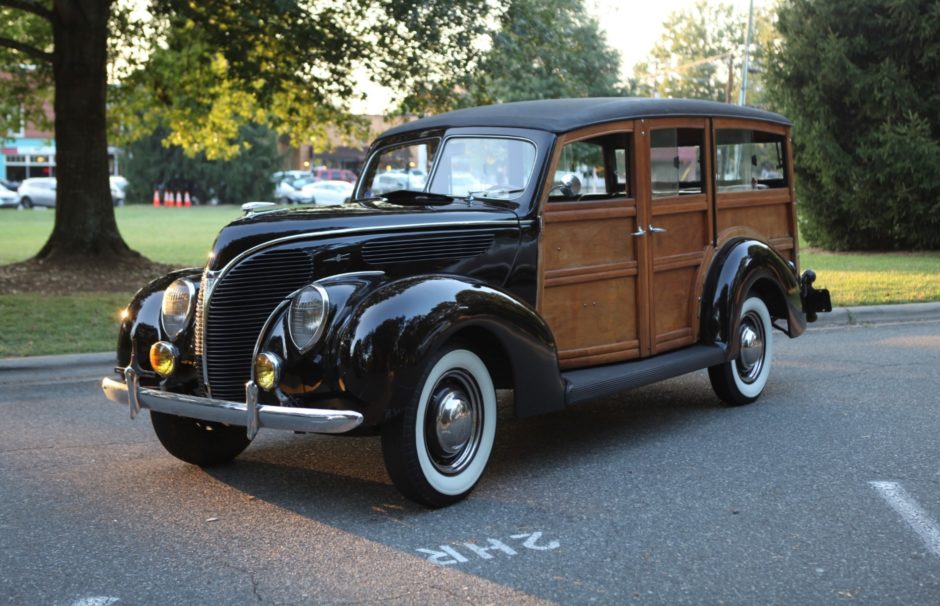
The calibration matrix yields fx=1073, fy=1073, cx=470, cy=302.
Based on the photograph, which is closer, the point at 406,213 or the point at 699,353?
the point at 406,213

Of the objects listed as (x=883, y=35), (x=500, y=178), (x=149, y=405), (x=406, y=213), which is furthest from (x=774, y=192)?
(x=883, y=35)

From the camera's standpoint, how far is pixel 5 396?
7.66m

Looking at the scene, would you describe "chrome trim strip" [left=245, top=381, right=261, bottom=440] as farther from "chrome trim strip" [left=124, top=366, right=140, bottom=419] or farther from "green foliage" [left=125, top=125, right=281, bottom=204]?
"green foliage" [left=125, top=125, right=281, bottom=204]

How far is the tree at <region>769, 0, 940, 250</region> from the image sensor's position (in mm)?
16734

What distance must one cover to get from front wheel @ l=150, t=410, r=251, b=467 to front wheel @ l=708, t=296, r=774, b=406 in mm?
3123

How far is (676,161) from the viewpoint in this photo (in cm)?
665

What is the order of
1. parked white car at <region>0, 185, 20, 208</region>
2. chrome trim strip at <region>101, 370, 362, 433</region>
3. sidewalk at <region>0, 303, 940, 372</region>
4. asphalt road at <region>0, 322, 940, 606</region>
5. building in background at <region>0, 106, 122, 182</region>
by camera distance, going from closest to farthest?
asphalt road at <region>0, 322, 940, 606</region> < chrome trim strip at <region>101, 370, 362, 433</region> < sidewalk at <region>0, 303, 940, 372</region> < parked white car at <region>0, 185, 20, 208</region> < building in background at <region>0, 106, 122, 182</region>

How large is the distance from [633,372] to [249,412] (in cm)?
238

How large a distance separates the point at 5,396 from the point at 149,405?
3.23 meters

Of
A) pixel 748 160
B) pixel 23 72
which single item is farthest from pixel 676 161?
pixel 23 72

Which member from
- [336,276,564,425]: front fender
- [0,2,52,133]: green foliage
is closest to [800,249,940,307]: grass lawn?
[336,276,564,425]: front fender

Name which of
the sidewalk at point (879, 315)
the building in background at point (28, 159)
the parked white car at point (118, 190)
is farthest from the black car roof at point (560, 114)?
the building in background at point (28, 159)

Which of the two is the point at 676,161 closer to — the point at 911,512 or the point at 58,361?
the point at 911,512

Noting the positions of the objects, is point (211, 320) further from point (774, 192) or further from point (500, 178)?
point (774, 192)
